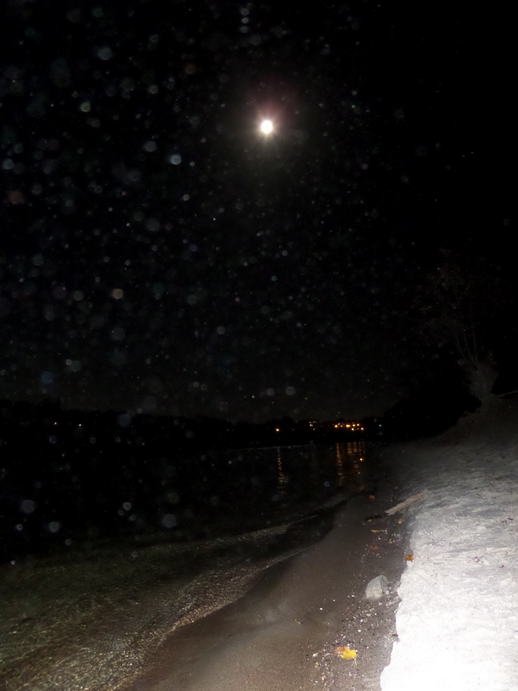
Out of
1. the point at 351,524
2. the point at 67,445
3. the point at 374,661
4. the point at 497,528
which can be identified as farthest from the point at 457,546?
the point at 67,445

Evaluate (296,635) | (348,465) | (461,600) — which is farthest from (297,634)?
(348,465)

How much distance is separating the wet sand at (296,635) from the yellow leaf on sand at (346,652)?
7cm

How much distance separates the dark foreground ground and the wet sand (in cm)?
2

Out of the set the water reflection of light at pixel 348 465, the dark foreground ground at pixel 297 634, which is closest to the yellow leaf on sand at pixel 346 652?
the dark foreground ground at pixel 297 634

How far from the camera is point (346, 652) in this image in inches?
227

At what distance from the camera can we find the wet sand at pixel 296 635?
559 centimetres

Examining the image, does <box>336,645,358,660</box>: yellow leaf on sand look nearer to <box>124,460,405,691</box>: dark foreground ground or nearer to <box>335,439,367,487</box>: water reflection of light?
<box>124,460,405,691</box>: dark foreground ground

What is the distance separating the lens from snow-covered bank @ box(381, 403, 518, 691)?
4.07 m

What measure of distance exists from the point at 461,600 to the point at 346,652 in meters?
1.60

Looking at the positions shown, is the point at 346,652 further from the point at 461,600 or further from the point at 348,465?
the point at 348,465

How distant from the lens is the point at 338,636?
6.35 metres

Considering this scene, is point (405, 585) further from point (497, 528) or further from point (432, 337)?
point (432, 337)

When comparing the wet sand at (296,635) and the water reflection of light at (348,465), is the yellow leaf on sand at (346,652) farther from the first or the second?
the water reflection of light at (348,465)

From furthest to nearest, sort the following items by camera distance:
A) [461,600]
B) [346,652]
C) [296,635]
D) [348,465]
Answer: [348,465]
[296,635]
[346,652]
[461,600]
